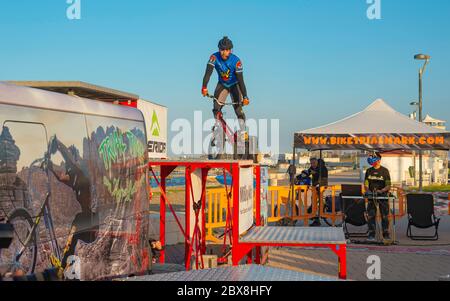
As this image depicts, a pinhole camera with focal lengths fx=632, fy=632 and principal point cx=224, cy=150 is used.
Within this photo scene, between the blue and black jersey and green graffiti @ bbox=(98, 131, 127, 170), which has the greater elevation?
the blue and black jersey

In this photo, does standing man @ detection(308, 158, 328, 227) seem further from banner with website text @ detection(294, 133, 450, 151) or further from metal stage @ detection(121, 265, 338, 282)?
metal stage @ detection(121, 265, 338, 282)

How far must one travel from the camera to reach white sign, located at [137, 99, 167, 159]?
17375 mm

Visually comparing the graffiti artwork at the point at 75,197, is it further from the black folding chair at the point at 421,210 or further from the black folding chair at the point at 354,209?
the black folding chair at the point at 421,210

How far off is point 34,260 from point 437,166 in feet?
157

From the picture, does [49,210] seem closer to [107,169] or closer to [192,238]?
[107,169]

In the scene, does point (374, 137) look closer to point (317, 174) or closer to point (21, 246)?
point (317, 174)

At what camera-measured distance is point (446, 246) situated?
523 inches

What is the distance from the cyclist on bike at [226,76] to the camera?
9227mm

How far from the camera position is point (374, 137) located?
14102 mm

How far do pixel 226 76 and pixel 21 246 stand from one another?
18.5 feet

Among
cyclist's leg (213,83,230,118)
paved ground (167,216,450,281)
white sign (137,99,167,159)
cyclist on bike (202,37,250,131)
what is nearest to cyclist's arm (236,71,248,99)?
cyclist on bike (202,37,250,131)

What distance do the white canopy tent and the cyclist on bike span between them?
188 inches

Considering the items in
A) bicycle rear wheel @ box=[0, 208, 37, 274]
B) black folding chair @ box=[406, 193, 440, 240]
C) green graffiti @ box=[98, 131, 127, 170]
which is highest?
green graffiti @ box=[98, 131, 127, 170]

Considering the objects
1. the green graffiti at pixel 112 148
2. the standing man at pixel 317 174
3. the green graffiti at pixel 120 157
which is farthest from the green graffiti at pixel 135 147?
the standing man at pixel 317 174
